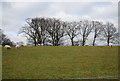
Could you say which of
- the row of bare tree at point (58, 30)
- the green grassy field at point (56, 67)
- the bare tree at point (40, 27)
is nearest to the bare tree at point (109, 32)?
the row of bare tree at point (58, 30)

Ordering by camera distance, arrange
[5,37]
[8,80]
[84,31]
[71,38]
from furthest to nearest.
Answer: [84,31], [71,38], [5,37], [8,80]

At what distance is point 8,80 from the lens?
5348mm

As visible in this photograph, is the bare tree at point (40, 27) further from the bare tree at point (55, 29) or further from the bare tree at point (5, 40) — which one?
the bare tree at point (5, 40)

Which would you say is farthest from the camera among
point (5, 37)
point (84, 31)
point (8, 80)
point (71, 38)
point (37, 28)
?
point (84, 31)

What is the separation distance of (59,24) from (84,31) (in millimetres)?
8759

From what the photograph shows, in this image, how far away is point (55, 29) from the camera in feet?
123

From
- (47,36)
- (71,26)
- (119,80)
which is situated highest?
(71,26)

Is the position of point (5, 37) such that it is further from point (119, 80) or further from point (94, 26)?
point (119, 80)

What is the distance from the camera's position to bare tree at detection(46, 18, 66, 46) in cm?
3621

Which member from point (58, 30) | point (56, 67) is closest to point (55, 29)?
point (58, 30)

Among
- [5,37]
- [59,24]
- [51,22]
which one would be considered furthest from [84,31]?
[5,37]

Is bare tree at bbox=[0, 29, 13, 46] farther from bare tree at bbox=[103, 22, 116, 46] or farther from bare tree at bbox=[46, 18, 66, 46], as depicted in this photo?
bare tree at bbox=[103, 22, 116, 46]

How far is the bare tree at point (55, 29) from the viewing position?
3621cm

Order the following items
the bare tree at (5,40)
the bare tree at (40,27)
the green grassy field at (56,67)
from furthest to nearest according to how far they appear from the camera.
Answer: the bare tree at (40,27) < the bare tree at (5,40) < the green grassy field at (56,67)
